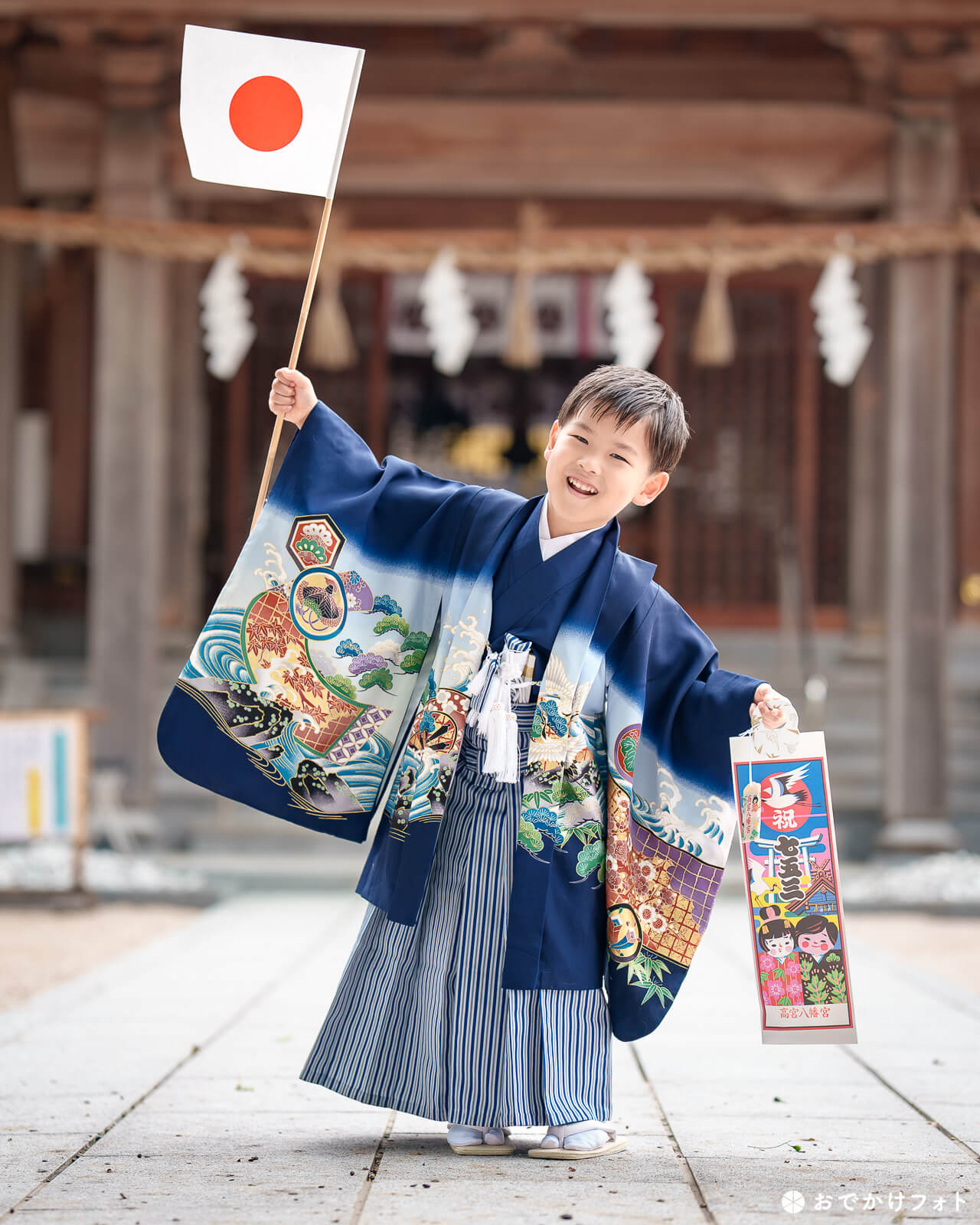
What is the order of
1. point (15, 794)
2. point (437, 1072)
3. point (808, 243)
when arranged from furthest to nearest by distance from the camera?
point (808, 243), point (15, 794), point (437, 1072)

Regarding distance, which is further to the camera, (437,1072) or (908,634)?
(908,634)

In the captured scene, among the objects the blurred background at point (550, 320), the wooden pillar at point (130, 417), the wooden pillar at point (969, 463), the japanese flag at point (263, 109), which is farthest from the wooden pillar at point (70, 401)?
the japanese flag at point (263, 109)

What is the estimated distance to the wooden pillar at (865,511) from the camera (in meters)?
10.8

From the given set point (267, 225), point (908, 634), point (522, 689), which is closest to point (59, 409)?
point (267, 225)

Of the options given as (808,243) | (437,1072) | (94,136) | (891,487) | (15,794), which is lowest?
(437,1072)

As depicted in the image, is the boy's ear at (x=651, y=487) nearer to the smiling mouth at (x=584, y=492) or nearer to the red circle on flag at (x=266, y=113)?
the smiling mouth at (x=584, y=492)

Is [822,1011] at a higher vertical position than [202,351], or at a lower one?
lower

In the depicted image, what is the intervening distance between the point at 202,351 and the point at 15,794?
5010mm

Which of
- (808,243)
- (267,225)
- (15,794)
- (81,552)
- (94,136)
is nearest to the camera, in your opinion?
(15,794)

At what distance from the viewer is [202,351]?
11297 mm

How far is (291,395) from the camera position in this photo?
328cm

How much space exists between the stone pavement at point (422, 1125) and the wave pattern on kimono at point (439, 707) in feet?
1.45

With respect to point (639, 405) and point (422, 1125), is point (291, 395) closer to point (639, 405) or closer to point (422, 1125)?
point (639, 405)

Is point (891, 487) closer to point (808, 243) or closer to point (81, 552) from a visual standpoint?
point (808, 243)
